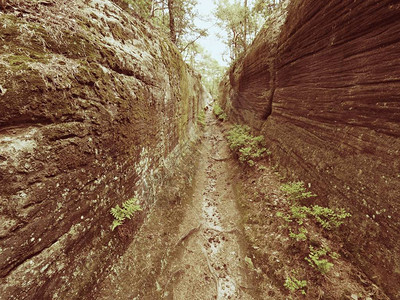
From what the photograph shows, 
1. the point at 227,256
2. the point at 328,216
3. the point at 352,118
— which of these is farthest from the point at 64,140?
the point at 352,118

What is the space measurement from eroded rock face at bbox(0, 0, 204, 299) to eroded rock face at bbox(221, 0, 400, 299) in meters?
6.33

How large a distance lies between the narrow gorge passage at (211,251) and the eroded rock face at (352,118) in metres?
3.01

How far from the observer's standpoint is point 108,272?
3979mm

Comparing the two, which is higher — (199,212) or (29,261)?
(29,261)

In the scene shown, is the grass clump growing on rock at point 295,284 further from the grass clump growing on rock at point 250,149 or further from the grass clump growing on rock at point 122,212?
the grass clump growing on rock at point 250,149

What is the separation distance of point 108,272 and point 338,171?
7115 millimetres

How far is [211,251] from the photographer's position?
532cm

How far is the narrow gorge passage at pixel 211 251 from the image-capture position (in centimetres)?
436

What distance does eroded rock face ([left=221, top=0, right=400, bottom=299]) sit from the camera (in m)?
3.74

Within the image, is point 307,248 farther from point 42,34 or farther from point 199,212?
point 42,34

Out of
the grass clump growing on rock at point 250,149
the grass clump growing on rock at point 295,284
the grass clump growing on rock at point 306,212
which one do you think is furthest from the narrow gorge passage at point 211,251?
the grass clump growing on rock at point 306,212

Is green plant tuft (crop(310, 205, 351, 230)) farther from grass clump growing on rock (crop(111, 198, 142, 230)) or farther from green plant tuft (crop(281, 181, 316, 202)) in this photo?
grass clump growing on rock (crop(111, 198, 142, 230))

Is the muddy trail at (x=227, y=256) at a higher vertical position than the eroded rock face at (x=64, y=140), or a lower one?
lower

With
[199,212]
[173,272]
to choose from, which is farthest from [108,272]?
[199,212]
